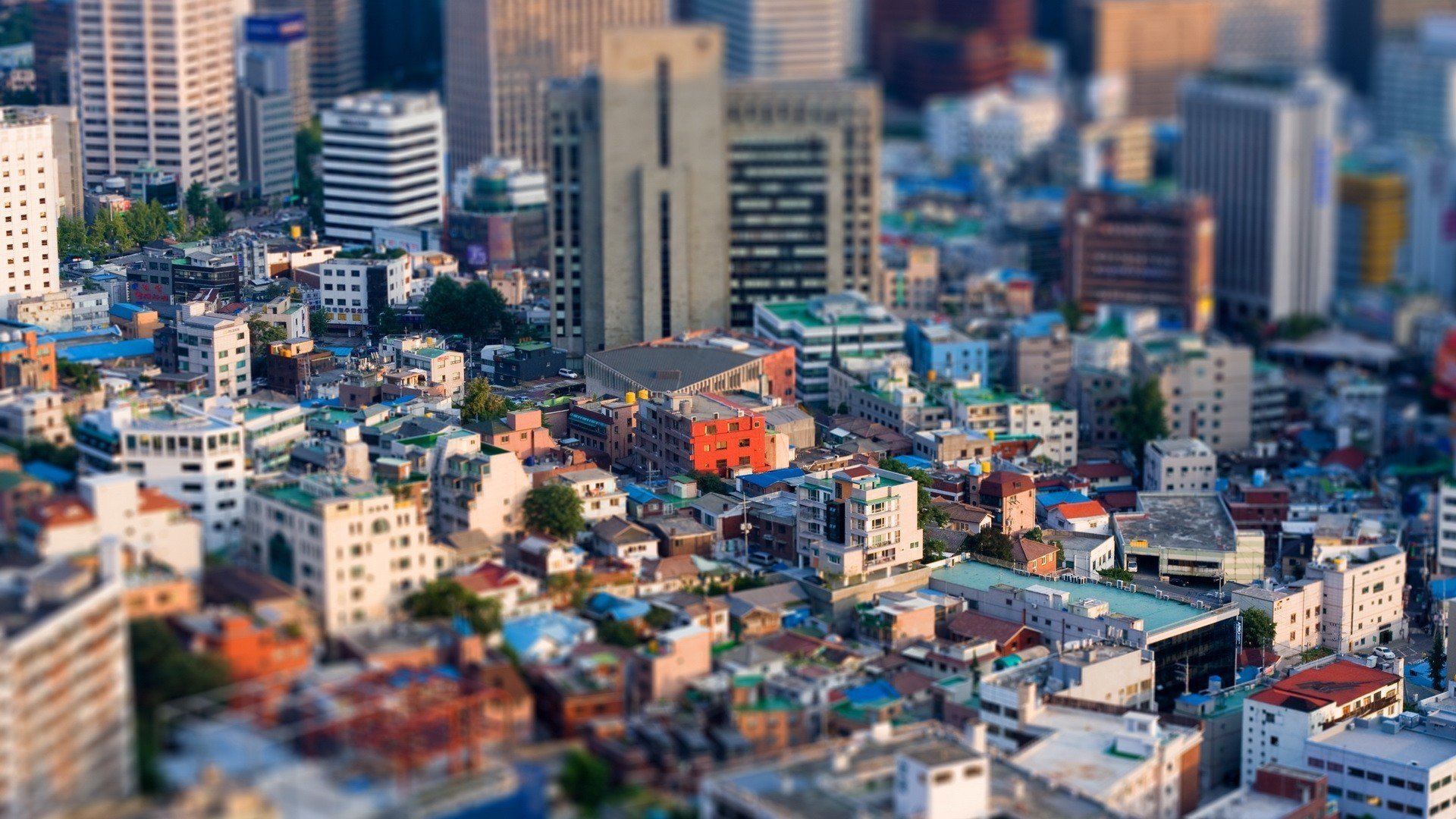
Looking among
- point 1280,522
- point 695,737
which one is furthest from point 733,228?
point 695,737

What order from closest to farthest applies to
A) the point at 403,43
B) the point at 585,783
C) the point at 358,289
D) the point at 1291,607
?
the point at 585,783, the point at 1291,607, the point at 358,289, the point at 403,43

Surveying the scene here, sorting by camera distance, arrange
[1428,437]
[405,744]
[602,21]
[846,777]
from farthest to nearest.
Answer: [602,21] < [1428,437] < [846,777] < [405,744]

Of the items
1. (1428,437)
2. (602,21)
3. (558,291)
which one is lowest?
(1428,437)

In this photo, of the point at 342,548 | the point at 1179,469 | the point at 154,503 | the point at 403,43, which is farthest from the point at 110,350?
the point at 403,43

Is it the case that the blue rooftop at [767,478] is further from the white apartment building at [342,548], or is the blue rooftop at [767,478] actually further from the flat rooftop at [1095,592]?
the white apartment building at [342,548]

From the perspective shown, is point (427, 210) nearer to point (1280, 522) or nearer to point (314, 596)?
point (1280, 522)

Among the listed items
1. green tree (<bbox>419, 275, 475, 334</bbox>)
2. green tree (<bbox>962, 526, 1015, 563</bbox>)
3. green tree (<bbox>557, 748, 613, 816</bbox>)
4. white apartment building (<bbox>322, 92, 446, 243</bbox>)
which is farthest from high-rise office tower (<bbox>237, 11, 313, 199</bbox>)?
green tree (<bbox>557, 748, 613, 816</bbox>)

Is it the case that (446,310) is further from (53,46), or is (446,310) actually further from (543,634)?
(543,634)

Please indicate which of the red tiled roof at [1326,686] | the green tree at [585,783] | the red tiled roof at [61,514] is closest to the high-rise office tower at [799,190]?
the red tiled roof at [1326,686]
